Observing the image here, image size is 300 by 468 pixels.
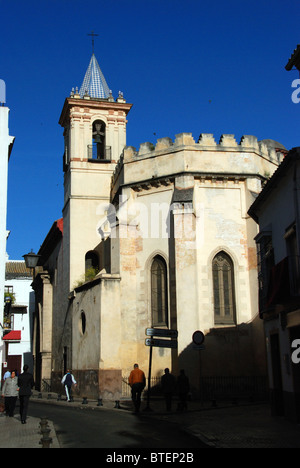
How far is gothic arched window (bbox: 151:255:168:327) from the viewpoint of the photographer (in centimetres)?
2245

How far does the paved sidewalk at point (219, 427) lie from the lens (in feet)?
34.8

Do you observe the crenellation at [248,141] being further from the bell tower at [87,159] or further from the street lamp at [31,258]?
the street lamp at [31,258]

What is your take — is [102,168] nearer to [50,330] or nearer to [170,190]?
[170,190]

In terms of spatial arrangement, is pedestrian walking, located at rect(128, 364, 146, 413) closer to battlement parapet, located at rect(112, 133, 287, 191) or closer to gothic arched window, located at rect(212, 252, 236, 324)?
gothic arched window, located at rect(212, 252, 236, 324)

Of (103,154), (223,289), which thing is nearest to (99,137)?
(103,154)

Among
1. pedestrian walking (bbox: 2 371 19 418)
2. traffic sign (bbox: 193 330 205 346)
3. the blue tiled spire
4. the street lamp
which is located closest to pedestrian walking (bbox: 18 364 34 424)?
pedestrian walking (bbox: 2 371 19 418)

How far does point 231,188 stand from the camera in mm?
22750

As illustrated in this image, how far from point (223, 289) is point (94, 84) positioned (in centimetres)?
1571

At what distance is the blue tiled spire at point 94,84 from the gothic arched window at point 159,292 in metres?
12.5

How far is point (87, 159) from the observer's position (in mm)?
29391

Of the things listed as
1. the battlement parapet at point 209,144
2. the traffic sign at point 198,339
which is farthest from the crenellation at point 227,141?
the traffic sign at point 198,339

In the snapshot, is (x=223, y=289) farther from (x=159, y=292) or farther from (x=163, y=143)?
(x=163, y=143)

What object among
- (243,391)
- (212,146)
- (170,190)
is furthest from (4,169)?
(243,391)

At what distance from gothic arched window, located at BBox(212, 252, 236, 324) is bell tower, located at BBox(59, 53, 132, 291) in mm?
8518
